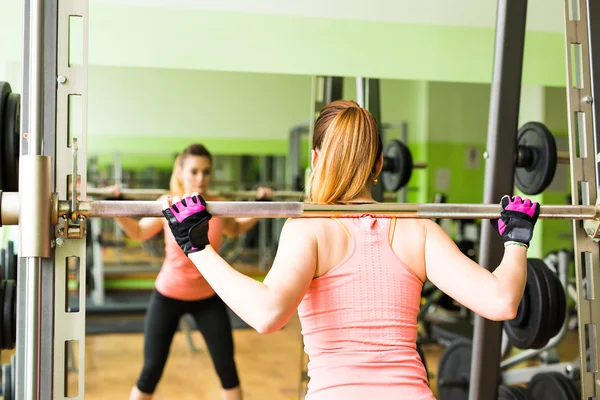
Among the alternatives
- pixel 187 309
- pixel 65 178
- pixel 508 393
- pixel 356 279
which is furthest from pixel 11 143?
pixel 508 393

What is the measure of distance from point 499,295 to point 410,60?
2.13m

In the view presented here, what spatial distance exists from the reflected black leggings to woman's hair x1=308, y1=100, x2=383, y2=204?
1.67m

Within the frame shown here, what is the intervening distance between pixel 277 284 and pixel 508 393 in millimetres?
1957

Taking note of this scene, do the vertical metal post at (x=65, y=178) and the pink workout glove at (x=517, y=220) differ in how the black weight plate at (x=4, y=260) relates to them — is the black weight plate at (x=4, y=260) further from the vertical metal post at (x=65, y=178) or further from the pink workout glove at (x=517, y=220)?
the pink workout glove at (x=517, y=220)

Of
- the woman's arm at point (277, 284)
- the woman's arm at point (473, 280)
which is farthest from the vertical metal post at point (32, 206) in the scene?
the woman's arm at point (473, 280)

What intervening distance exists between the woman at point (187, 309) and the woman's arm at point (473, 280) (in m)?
1.72

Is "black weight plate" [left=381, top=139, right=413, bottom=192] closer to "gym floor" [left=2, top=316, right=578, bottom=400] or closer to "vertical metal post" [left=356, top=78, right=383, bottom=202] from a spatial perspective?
"vertical metal post" [left=356, top=78, right=383, bottom=202]

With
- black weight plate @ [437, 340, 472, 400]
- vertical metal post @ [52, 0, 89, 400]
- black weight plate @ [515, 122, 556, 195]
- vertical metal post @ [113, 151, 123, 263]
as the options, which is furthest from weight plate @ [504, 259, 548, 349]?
vertical metal post @ [113, 151, 123, 263]

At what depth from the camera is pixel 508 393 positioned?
2.89 metres

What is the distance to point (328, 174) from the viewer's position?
145cm

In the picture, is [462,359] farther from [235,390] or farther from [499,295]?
[499,295]

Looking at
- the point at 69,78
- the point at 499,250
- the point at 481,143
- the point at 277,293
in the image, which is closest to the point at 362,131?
the point at 277,293

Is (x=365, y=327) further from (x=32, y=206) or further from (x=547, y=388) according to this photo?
(x=547, y=388)

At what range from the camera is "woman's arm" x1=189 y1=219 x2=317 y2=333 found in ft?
4.29
